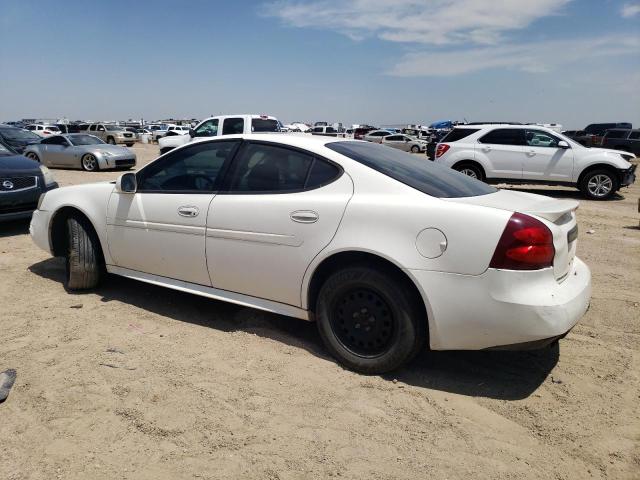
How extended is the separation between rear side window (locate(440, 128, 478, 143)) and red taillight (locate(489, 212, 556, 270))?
1008 cm

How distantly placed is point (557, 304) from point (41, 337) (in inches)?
141

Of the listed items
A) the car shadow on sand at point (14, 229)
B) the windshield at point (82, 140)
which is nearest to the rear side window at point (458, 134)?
the car shadow on sand at point (14, 229)

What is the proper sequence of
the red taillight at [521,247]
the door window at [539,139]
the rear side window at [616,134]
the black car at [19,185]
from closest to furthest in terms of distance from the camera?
the red taillight at [521,247]
the black car at [19,185]
the door window at [539,139]
the rear side window at [616,134]

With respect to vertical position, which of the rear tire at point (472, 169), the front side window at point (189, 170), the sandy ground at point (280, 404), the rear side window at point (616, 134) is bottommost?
the sandy ground at point (280, 404)

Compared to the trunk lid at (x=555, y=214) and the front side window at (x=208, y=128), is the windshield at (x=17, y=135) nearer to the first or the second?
the front side window at (x=208, y=128)

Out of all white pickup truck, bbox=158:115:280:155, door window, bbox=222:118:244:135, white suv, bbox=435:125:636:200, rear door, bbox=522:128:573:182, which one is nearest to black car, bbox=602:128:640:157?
white suv, bbox=435:125:636:200

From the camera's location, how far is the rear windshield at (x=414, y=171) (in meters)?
3.18

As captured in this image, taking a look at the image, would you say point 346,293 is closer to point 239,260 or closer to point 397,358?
point 397,358

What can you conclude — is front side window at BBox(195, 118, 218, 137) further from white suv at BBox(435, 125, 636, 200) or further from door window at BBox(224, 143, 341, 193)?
door window at BBox(224, 143, 341, 193)

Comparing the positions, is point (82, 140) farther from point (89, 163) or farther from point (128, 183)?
point (128, 183)

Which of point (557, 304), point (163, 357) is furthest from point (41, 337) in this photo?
point (557, 304)

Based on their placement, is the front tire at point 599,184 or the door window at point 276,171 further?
the front tire at point 599,184

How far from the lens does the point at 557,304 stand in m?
2.73

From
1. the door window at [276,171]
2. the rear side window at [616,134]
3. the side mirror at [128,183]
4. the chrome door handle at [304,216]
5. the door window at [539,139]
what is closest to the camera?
the chrome door handle at [304,216]
